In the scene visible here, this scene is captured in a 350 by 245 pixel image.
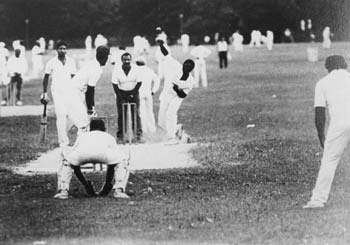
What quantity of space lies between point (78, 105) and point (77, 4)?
5665cm

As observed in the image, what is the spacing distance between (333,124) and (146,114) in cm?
1123

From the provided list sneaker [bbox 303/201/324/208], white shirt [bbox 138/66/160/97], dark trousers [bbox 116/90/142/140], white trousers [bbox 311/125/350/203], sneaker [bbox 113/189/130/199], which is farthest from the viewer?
white shirt [bbox 138/66/160/97]

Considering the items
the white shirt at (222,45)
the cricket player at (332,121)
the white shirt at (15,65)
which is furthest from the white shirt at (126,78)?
the white shirt at (222,45)

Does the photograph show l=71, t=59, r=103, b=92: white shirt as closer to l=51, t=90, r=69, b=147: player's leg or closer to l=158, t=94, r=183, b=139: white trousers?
l=51, t=90, r=69, b=147: player's leg

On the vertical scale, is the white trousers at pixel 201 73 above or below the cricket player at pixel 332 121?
below

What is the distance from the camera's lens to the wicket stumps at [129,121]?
67.3ft

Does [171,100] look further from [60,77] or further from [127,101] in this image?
[60,77]

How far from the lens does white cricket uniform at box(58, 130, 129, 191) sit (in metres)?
12.6

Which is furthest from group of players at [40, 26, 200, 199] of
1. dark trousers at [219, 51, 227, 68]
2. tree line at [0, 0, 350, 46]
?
tree line at [0, 0, 350, 46]

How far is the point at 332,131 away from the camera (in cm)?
1188

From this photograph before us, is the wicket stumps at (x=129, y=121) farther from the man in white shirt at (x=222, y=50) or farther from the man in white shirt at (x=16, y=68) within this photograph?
the man in white shirt at (x=222, y=50)

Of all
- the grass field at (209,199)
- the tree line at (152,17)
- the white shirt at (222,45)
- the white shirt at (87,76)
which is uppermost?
the tree line at (152,17)

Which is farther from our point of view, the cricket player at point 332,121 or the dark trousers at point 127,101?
the dark trousers at point 127,101

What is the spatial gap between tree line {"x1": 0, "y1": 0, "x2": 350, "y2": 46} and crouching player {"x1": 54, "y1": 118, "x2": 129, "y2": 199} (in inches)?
2159
